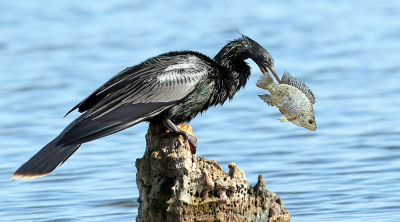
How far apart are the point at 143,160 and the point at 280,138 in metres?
4.95

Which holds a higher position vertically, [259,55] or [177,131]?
[259,55]

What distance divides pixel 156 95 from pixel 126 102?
0.29 metres

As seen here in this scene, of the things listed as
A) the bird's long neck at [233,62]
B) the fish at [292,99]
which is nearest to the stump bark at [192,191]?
the fish at [292,99]

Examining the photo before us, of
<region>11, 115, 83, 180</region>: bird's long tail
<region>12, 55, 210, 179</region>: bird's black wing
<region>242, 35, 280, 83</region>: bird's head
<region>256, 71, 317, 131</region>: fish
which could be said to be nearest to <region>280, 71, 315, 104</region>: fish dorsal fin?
<region>256, 71, 317, 131</region>: fish

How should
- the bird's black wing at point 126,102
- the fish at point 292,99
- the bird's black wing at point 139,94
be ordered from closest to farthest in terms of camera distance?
the bird's black wing at point 126,102 < the bird's black wing at point 139,94 < the fish at point 292,99

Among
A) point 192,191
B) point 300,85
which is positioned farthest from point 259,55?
point 192,191

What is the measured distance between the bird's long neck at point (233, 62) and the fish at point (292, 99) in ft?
0.88

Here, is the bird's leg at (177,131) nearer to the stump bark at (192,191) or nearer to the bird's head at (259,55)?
the stump bark at (192,191)

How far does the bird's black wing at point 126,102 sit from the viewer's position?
19.3 feet

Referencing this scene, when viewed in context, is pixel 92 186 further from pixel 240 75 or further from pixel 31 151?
pixel 240 75

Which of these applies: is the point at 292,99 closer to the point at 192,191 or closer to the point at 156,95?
the point at 156,95

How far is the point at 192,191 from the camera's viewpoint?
579cm

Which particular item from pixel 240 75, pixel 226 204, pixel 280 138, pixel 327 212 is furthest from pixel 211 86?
pixel 280 138

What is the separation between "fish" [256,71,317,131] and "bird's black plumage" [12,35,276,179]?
10.6 inches
